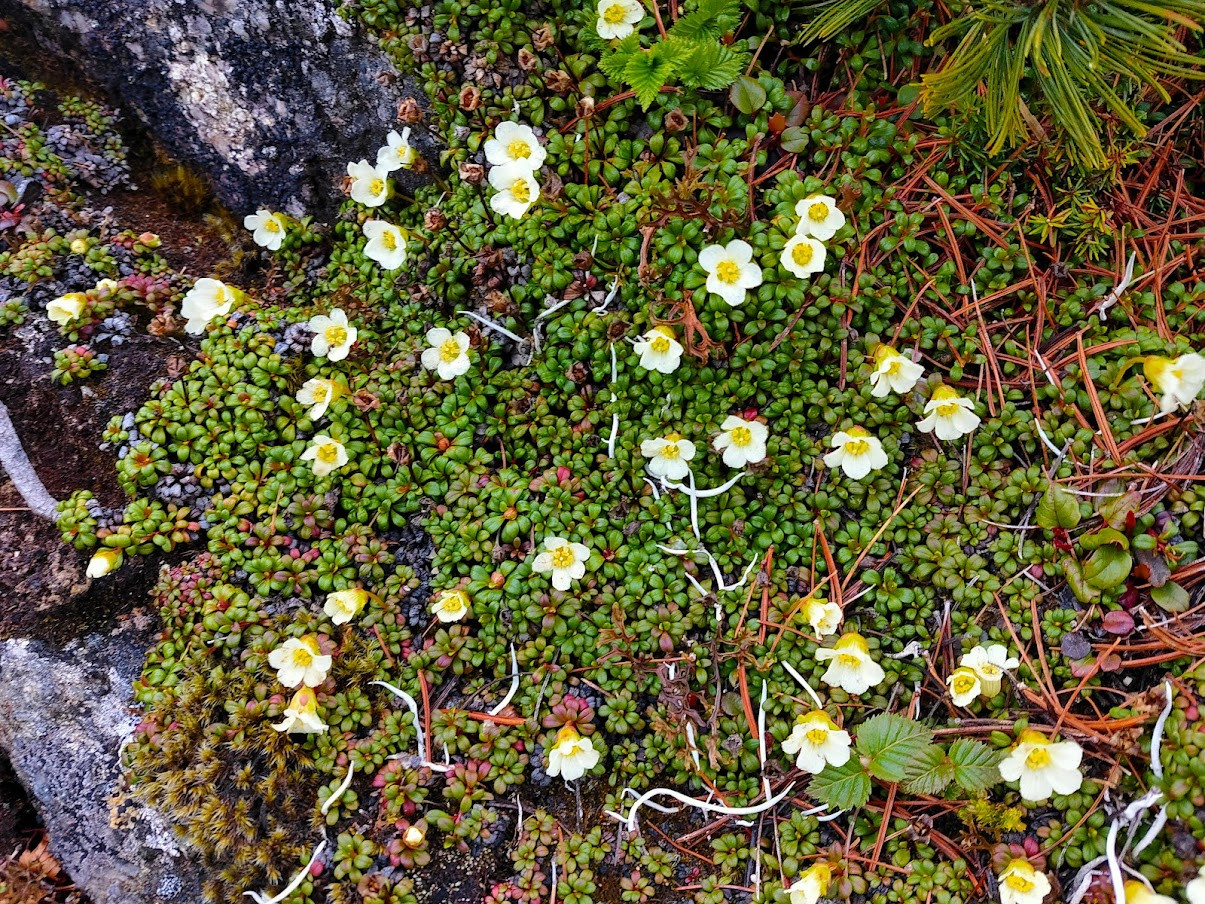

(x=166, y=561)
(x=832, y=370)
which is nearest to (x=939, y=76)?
(x=832, y=370)

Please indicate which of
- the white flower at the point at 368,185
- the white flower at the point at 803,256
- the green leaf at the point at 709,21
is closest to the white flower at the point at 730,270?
the white flower at the point at 803,256

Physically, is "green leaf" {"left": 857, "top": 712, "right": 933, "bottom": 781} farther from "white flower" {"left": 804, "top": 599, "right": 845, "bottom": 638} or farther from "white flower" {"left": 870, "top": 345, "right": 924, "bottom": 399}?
"white flower" {"left": 870, "top": 345, "right": 924, "bottom": 399}

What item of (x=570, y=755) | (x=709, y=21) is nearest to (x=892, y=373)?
(x=709, y=21)

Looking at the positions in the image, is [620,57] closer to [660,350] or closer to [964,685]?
[660,350]

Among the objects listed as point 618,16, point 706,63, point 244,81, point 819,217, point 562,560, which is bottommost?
point 562,560

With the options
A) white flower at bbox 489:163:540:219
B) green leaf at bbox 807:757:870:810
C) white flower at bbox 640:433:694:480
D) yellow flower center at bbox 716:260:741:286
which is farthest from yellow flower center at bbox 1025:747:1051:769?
white flower at bbox 489:163:540:219
